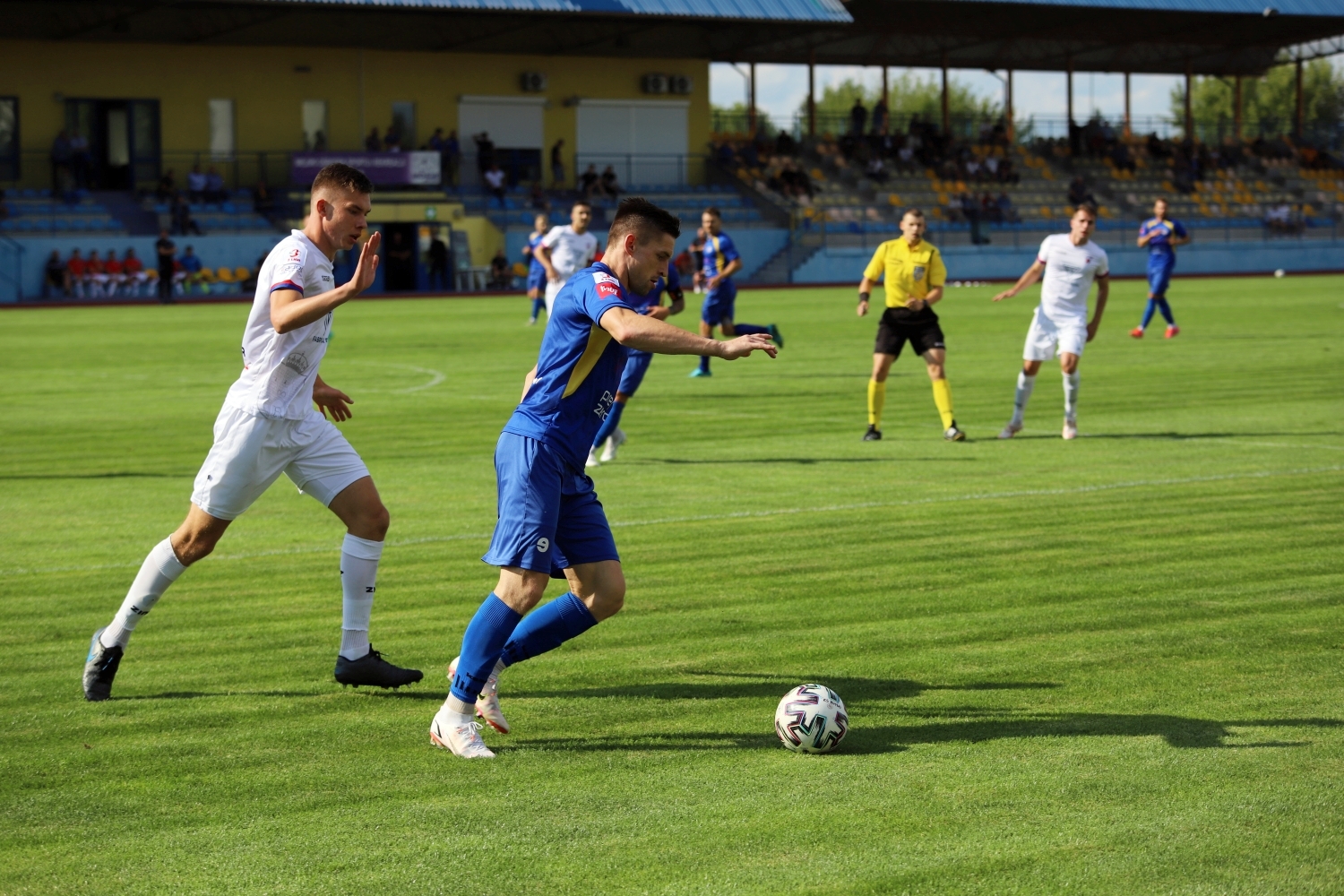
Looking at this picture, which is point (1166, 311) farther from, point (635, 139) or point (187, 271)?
point (635, 139)

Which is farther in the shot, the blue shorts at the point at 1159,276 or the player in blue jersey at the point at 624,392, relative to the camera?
the blue shorts at the point at 1159,276

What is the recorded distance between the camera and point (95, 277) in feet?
151

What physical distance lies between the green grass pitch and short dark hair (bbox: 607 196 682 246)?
6.26ft

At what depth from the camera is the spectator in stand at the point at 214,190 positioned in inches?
2003

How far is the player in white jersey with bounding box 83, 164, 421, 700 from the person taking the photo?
6531 mm

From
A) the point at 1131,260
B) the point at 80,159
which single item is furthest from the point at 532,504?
the point at 1131,260

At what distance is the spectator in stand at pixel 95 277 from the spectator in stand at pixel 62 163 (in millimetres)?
4704

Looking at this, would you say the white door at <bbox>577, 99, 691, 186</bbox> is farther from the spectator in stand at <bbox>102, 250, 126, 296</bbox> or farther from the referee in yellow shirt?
the referee in yellow shirt

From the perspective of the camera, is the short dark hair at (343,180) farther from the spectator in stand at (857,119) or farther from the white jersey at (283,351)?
the spectator in stand at (857,119)

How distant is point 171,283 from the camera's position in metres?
45.6

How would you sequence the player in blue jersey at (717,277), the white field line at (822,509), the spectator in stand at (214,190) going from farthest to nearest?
the spectator in stand at (214,190) → the player in blue jersey at (717,277) → the white field line at (822,509)

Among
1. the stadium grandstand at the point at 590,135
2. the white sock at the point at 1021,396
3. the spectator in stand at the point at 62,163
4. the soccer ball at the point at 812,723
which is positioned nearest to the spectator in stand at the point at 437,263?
the stadium grandstand at the point at 590,135

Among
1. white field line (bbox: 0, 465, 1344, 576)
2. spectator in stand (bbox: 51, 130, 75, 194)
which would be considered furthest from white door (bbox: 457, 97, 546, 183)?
white field line (bbox: 0, 465, 1344, 576)

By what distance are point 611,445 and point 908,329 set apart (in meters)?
3.25
